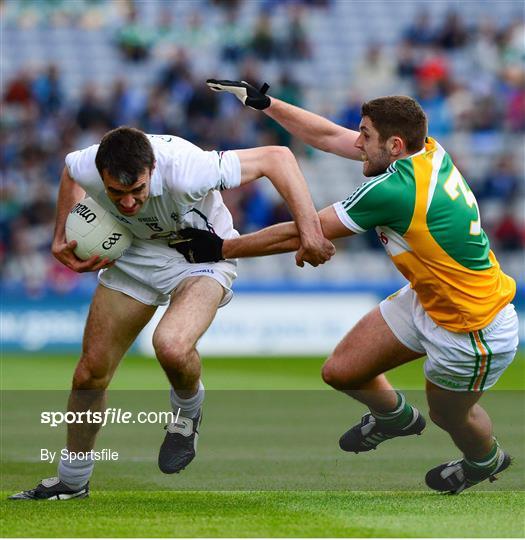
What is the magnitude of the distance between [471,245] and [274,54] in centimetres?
1587

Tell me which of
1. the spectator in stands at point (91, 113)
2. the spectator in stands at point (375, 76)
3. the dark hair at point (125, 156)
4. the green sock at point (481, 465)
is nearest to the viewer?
the dark hair at point (125, 156)

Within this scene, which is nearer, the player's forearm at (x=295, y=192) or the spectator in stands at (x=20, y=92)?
the player's forearm at (x=295, y=192)

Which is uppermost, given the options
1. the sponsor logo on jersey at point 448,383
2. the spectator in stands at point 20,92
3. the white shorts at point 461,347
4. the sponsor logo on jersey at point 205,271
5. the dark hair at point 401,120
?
the dark hair at point 401,120

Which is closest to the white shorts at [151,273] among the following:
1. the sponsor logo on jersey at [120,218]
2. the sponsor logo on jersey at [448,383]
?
the sponsor logo on jersey at [120,218]

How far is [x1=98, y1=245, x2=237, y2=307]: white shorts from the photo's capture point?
737 cm

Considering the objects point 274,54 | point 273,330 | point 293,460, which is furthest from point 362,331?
point 274,54

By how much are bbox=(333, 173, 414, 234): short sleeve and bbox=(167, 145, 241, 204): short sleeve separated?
2.32ft

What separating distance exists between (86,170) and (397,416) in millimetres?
2425

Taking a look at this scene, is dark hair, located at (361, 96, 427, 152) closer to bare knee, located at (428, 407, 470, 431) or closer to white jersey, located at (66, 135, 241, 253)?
white jersey, located at (66, 135, 241, 253)

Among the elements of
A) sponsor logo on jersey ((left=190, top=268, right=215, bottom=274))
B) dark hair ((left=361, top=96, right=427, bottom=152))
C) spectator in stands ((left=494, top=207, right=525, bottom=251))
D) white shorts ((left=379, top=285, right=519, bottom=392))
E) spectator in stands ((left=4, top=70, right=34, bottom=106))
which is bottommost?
spectator in stands ((left=494, top=207, right=525, bottom=251))

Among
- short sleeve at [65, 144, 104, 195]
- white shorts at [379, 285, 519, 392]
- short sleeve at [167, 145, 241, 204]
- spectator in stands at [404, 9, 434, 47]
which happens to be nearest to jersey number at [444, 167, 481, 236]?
white shorts at [379, 285, 519, 392]

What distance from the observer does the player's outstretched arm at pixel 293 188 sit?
22.9 ft

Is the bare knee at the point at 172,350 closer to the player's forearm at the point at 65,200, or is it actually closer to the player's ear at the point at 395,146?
the player's forearm at the point at 65,200

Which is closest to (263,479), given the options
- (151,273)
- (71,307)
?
(151,273)
